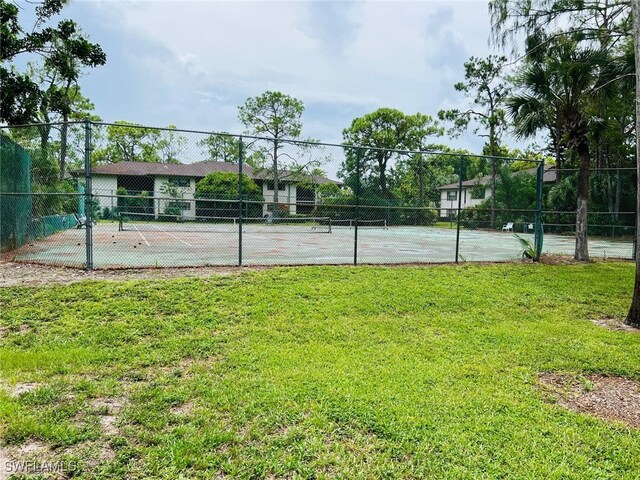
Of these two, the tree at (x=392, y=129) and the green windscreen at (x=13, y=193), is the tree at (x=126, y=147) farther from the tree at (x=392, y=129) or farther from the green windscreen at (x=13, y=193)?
the green windscreen at (x=13, y=193)

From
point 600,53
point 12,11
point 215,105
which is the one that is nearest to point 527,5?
point 600,53

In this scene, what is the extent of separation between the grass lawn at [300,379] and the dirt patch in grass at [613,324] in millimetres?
173

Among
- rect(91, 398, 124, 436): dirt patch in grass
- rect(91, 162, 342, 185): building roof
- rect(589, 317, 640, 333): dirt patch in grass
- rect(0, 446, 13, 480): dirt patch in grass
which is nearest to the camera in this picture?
rect(0, 446, 13, 480): dirt patch in grass

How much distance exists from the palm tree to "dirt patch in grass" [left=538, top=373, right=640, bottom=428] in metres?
7.90

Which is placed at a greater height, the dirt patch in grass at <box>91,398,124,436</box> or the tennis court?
the tennis court

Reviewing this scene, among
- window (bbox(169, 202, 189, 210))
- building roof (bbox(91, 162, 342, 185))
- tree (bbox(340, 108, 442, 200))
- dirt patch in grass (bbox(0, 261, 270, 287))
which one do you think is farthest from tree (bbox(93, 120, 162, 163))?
dirt patch in grass (bbox(0, 261, 270, 287))

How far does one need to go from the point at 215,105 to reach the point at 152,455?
2837 cm

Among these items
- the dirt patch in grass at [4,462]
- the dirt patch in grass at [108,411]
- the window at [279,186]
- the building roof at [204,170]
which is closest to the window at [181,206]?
the building roof at [204,170]

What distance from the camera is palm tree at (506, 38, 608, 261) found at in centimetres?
993

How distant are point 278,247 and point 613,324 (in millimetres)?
9546

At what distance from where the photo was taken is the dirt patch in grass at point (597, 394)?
3115mm

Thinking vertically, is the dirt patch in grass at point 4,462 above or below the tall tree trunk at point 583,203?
below

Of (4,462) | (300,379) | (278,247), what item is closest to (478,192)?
(278,247)

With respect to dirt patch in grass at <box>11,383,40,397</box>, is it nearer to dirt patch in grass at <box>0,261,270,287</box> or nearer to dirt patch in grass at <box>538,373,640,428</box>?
dirt patch in grass at <box>0,261,270,287</box>
